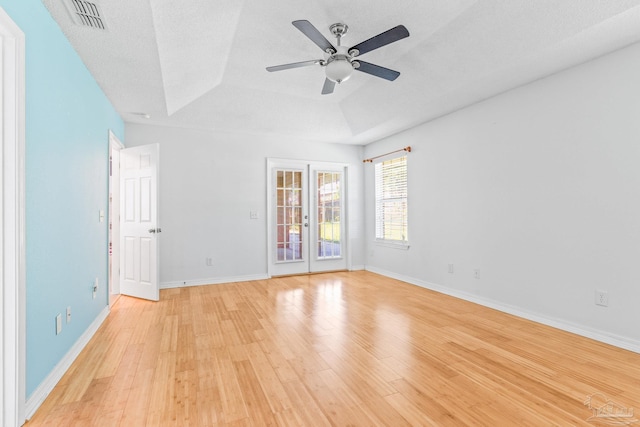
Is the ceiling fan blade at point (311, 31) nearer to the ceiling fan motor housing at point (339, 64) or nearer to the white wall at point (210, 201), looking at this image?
the ceiling fan motor housing at point (339, 64)

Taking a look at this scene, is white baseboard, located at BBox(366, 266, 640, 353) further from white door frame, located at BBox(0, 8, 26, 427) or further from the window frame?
white door frame, located at BBox(0, 8, 26, 427)

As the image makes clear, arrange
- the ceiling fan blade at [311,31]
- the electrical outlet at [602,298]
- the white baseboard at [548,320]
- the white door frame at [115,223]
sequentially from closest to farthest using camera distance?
the ceiling fan blade at [311,31], the white baseboard at [548,320], the electrical outlet at [602,298], the white door frame at [115,223]

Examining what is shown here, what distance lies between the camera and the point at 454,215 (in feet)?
14.3

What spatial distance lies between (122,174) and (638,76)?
5820mm

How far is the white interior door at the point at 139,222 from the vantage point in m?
4.08

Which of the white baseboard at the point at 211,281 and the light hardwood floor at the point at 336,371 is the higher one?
the white baseboard at the point at 211,281

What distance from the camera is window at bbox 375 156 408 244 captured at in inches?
211

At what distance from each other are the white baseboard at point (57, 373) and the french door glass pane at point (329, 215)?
3.79m

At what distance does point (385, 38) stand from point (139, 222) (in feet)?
12.4

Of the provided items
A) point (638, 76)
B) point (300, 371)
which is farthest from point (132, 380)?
point (638, 76)

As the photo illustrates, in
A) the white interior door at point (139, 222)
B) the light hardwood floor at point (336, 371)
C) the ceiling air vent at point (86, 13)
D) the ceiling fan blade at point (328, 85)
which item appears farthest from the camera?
the white interior door at point (139, 222)

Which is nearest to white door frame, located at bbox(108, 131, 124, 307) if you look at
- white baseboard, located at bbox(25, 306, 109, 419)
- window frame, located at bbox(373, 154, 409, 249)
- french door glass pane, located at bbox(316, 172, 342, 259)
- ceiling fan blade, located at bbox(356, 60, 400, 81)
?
white baseboard, located at bbox(25, 306, 109, 419)

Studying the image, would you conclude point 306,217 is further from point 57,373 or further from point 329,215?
point 57,373

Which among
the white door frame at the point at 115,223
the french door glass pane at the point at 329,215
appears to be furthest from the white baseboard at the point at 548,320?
the white door frame at the point at 115,223
